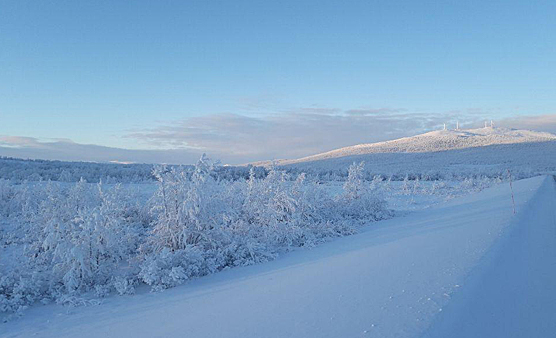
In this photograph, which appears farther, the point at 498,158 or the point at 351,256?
the point at 498,158

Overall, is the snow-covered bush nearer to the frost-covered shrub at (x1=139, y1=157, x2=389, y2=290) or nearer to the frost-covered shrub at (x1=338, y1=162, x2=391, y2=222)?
the frost-covered shrub at (x1=139, y1=157, x2=389, y2=290)

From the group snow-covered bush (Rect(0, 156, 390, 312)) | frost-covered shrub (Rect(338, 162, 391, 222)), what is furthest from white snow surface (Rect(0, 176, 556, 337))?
frost-covered shrub (Rect(338, 162, 391, 222))

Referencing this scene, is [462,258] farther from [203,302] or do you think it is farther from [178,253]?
[178,253]

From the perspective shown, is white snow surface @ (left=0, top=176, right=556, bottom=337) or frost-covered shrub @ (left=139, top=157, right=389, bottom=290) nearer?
white snow surface @ (left=0, top=176, right=556, bottom=337)

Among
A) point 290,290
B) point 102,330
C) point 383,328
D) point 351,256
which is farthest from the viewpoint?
point 351,256

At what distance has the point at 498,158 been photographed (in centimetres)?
6738

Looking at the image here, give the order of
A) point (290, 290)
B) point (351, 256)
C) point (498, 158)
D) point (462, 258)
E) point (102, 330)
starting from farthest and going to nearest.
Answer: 1. point (498, 158)
2. point (351, 256)
3. point (462, 258)
4. point (290, 290)
5. point (102, 330)

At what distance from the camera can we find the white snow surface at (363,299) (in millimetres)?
3943

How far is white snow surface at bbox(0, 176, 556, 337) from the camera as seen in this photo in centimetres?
394

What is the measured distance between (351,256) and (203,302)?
10.6 ft

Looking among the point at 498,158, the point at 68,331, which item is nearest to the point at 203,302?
the point at 68,331

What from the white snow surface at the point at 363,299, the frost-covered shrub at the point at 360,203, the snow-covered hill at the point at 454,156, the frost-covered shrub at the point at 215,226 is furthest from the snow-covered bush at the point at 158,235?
the snow-covered hill at the point at 454,156

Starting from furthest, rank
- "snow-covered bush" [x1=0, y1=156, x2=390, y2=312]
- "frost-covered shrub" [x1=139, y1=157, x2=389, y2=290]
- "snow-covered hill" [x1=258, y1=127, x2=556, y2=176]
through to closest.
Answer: "snow-covered hill" [x1=258, y1=127, x2=556, y2=176] < "frost-covered shrub" [x1=139, y1=157, x2=389, y2=290] < "snow-covered bush" [x1=0, y1=156, x2=390, y2=312]

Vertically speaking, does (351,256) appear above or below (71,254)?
below
